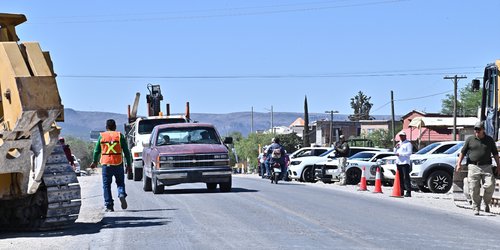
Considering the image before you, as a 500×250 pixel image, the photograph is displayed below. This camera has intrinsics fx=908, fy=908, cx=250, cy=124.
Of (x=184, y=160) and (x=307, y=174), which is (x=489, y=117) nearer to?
(x=184, y=160)

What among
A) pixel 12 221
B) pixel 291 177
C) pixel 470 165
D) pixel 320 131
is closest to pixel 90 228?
pixel 12 221

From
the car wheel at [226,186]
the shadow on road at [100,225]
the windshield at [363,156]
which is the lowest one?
the shadow on road at [100,225]

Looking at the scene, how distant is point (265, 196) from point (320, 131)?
118m

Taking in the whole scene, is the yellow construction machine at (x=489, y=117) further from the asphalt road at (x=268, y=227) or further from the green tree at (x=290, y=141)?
Result: the green tree at (x=290, y=141)

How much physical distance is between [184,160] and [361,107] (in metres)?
129

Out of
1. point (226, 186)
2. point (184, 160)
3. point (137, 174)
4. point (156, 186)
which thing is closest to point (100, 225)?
point (156, 186)

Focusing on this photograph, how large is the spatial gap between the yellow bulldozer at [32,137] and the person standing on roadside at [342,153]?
1701cm

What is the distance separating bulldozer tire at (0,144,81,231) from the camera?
13258 mm

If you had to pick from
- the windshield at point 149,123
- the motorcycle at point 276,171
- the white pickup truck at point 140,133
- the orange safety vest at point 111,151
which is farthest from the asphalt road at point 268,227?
the windshield at point 149,123

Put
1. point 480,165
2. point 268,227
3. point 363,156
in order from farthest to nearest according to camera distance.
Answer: point 363,156 < point 480,165 < point 268,227

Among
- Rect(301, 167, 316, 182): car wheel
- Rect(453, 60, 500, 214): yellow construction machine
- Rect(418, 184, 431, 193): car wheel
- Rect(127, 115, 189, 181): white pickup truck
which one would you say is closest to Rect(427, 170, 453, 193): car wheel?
Rect(418, 184, 431, 193): car wheel

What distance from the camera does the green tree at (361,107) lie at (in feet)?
485

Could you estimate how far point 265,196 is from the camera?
69.7 feet

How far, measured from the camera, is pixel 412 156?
26422 millimetres
